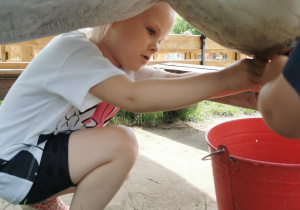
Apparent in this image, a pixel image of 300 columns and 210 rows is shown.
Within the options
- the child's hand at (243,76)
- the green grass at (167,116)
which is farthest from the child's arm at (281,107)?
the green grass at (167,116)

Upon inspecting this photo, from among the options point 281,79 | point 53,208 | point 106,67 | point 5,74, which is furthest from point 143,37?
point 5,74

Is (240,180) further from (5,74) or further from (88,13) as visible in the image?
(5,74)

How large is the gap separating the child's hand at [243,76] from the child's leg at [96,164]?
1.42ft

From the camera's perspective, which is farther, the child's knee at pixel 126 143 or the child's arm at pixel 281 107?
the child's knee at pixel 126 143

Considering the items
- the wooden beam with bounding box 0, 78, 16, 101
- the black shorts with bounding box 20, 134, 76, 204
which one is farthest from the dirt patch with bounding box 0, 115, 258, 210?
the wooden beam with bounding box 0, 78, 16, 101

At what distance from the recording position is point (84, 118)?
1.31 metres

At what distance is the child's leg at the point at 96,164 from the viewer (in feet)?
3.91

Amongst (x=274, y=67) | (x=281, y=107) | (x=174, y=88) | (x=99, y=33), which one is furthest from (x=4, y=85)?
(x=281, y=107)

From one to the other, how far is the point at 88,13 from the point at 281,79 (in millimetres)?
385

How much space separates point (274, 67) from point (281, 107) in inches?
7.1

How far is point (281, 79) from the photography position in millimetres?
661

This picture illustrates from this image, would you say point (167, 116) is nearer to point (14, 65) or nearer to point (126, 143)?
point (14, 65)

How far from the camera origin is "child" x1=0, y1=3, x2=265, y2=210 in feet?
3.57

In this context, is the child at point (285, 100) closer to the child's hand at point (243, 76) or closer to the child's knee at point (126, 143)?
the child's hand at point (243, 76)
